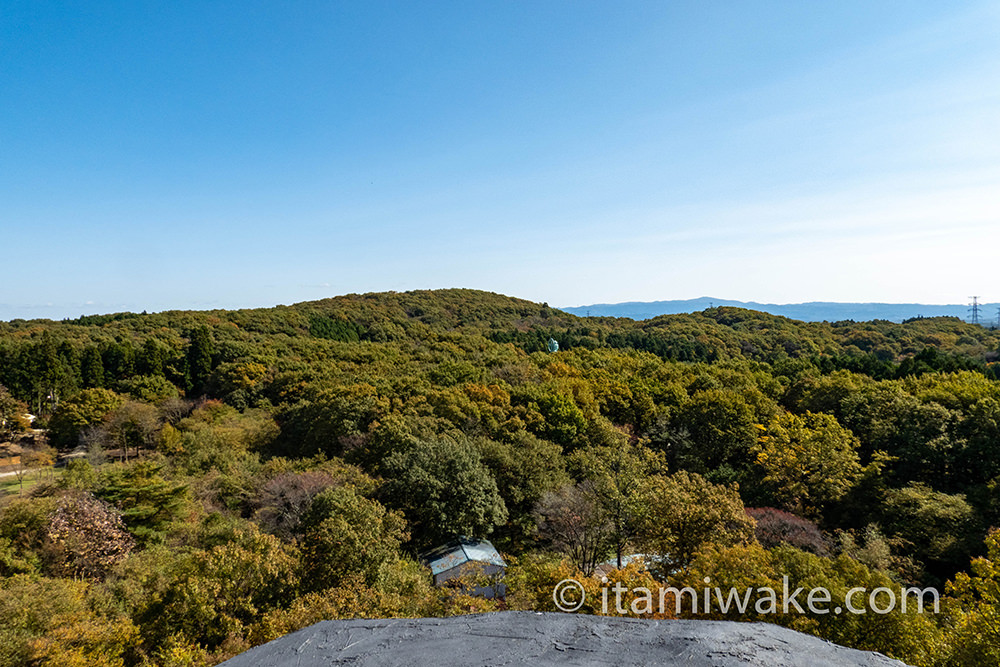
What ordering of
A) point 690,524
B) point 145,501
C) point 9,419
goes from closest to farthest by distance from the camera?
point 690,524 → point 145,501 → point 9,419

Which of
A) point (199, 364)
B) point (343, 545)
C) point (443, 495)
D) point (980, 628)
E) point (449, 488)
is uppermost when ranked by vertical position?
point (199, 364)

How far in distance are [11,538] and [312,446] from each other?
13.1 meters

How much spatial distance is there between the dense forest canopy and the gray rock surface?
6348mm

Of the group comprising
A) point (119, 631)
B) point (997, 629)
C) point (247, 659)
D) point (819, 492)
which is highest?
point (247, 659)

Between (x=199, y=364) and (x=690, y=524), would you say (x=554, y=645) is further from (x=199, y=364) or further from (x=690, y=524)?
(x=199, y=364)

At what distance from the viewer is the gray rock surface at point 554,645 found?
12.3ft

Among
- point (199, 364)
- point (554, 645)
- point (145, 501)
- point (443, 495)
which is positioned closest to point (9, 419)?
point (199, 364)

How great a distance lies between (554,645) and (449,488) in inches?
585

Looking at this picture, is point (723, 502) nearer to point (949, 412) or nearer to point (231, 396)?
point (949, 412)

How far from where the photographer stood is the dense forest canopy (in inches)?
413

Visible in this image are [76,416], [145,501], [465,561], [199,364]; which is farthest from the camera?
[199,364]

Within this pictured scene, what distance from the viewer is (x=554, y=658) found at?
148 inches

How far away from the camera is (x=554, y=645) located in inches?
155

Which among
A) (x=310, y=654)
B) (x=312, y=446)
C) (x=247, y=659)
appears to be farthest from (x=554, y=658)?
(x=312, y=446)
